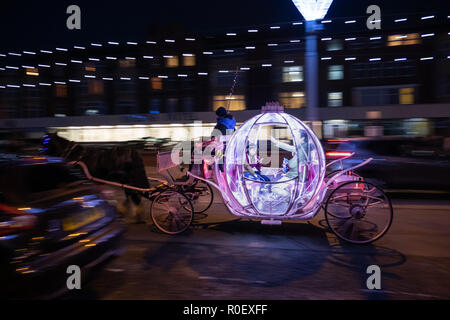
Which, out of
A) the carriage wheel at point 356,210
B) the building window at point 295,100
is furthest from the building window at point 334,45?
the carriage wheel at point 356,210

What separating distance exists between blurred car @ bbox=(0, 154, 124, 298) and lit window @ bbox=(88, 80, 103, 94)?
38497 mm

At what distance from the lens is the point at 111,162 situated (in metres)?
6.66

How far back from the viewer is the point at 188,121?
36.1 metres

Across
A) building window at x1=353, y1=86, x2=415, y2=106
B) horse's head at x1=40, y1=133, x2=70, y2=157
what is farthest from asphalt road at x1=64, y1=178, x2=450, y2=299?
building window at x1=353, y1=86, x2=415, y2=106

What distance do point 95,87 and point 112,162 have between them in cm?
3689

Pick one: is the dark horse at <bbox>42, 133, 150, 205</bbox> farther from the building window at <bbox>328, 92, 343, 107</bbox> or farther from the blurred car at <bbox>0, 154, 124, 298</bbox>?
the building window at <bbox>328, 92, 343, 107</bbox>

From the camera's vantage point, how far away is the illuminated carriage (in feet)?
18.2

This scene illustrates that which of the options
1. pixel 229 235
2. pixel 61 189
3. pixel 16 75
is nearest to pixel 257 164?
pixel 229 235

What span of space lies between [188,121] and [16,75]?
19105 mm

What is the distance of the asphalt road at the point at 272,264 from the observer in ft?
12.7

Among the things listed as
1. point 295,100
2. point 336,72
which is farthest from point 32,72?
point 336,72

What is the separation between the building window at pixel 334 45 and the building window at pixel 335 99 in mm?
4020

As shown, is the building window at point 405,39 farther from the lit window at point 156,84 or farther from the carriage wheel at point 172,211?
the carriage wheel at point 172,211
